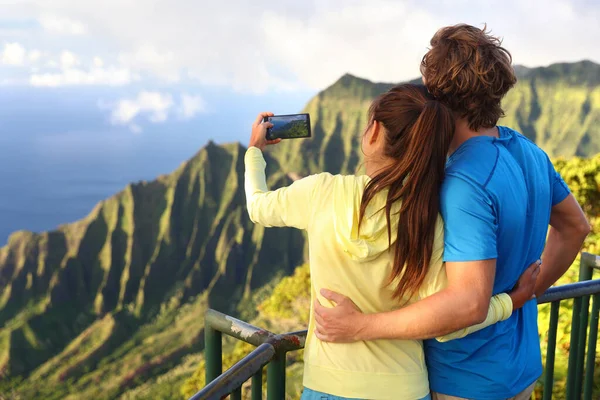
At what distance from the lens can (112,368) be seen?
6350 centimetres

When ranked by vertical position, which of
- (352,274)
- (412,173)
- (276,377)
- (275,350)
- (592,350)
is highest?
(412,173)

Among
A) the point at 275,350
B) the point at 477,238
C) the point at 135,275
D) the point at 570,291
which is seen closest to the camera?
the point at 477,238

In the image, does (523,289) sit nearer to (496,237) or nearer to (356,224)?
(496,237)

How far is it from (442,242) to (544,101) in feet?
334

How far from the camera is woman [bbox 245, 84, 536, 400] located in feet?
4.45

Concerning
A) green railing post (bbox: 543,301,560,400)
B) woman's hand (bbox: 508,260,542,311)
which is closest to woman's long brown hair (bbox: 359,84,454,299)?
woman's hand (bbox: 508,260,542,311)

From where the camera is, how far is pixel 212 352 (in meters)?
1.80

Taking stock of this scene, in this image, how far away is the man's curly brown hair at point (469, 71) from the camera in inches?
58.1

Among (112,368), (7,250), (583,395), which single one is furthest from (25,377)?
(583,395)

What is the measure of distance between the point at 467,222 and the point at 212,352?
0.88 m

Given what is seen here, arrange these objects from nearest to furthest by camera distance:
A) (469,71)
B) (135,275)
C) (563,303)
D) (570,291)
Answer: (469,71)
(570,291)
(563,303)
(135,275)

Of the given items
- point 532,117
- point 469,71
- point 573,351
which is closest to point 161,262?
point 532,117

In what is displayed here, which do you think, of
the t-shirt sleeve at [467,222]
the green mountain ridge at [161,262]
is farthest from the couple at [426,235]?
the green mountain ridge at [161,262]

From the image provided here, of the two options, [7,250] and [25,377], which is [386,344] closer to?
[25,377]
